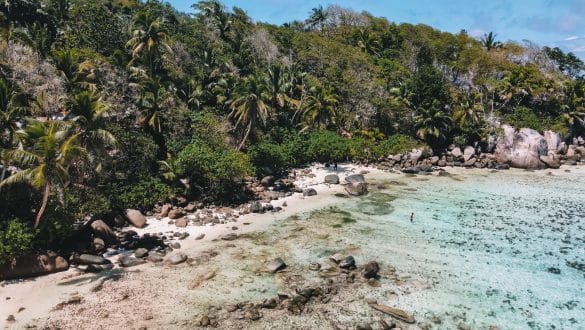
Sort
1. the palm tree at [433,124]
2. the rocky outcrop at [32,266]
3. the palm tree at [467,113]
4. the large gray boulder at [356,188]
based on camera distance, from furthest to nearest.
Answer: the palm tree at [467,113]
the palm tree at [433,124]
the large gray boulder at [356,188]
the rocky outcrop at [32,266]

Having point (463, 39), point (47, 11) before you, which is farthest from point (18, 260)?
point (463, 39)

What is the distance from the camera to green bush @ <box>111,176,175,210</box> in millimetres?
32719

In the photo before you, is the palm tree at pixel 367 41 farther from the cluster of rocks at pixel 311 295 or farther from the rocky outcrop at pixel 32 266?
the rocky outcrop at pixel 32 266

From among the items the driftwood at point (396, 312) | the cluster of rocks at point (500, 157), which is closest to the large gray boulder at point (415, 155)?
the cluster of rocks at point (500, 157)

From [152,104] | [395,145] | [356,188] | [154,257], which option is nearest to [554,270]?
[356,188]

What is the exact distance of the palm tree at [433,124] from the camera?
59.4 metres

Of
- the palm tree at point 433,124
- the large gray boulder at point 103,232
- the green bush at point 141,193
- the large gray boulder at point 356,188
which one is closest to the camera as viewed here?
the large gray boulder at point 103,232

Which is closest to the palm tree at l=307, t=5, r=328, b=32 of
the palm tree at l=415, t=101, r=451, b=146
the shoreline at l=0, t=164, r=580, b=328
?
the palm tree at l=415, t=101, r=451, b=146

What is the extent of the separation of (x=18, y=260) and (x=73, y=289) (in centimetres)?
397

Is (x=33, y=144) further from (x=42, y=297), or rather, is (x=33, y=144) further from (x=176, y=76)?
(x=176, y=76)

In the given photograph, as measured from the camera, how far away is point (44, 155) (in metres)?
22.2

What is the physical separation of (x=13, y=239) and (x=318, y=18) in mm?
76565

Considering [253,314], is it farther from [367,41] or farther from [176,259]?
[367,41]

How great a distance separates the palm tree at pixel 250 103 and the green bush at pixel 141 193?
11.9 meters
